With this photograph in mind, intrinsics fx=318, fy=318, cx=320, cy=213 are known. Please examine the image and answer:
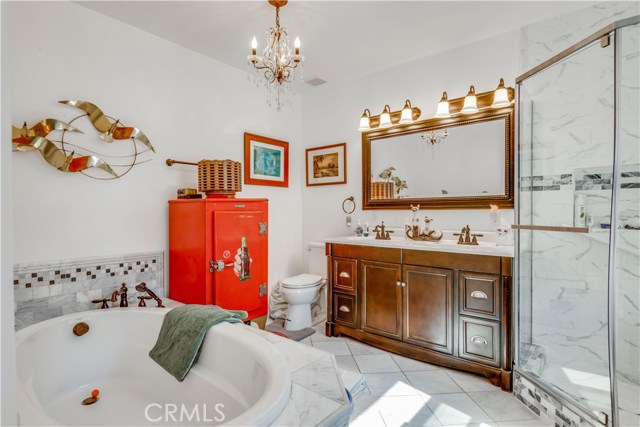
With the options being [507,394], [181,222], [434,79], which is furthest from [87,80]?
[507,394]

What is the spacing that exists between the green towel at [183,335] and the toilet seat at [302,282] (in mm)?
1244

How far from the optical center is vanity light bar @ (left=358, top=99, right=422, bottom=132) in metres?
3.02

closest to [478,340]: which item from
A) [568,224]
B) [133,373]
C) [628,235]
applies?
[568,224]

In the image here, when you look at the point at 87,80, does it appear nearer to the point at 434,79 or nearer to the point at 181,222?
the point at 181,222

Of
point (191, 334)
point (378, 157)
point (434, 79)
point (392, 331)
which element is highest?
point (434, 79)

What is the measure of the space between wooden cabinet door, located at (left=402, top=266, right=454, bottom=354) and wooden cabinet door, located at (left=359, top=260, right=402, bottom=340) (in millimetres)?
71

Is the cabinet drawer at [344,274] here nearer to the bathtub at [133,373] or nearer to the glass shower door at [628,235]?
the bathtub at [133,373]

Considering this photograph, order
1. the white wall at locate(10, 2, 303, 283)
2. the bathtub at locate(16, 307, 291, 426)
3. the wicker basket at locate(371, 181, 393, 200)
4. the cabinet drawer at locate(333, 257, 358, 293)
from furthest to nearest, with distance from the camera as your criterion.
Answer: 1. the wicker basket at locate(371, 181, 393, 200)
2. the cabinet drawer at locate(333, 257, 358, 293)
3. the white wall at locate(10, 2, 303, 283)
4. the bathtub at locate(16, 307, 291, 426)

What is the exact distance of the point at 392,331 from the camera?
2.67m

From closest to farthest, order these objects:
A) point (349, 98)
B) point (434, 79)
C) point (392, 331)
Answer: point (392, 331)
point (434, 79)
point (349, 98)

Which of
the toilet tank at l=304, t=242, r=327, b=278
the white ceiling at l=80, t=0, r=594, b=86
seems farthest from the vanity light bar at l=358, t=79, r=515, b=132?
the toilet tank at l=304, t=242, r=327, b=278

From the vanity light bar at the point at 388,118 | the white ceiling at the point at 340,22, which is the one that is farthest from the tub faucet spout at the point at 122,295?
the vanity light bar at the point at 388,118

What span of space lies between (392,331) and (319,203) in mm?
1732

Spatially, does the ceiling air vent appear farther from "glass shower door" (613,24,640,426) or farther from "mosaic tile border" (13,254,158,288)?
"glass shower door" (613,24,640,426)
